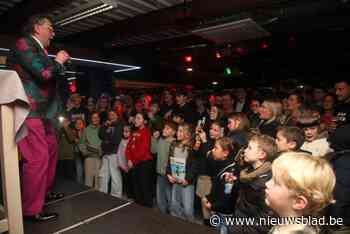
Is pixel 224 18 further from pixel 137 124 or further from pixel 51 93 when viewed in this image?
pixel 51 93

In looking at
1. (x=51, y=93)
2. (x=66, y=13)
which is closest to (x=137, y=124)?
(x=51, y=93)

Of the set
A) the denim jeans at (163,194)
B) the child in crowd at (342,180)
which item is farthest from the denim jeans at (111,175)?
the child in crowd at (342,180)

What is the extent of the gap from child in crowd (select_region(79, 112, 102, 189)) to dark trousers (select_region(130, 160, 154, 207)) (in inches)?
27.6

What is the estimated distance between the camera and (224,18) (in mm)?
3934

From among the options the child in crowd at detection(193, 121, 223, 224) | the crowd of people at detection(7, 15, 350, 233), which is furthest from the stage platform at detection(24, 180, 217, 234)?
the child in crowd at detection(193, 121, 223, 224)

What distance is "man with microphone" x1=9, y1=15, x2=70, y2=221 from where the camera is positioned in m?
1.68

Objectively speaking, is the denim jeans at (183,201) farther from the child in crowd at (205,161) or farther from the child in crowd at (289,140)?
the child in crowd at (289,140)

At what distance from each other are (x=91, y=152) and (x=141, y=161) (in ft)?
3.06

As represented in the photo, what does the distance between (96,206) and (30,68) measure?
1188mm

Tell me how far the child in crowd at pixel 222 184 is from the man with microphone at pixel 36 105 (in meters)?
1.28

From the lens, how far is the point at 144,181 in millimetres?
3055

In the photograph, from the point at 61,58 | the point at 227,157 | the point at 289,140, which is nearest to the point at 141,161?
the point at 227,157

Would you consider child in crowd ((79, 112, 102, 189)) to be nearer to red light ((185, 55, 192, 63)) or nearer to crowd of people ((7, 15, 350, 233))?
crowd of people ((7, 15, 350, 233))

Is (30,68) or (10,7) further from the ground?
(10,7)
